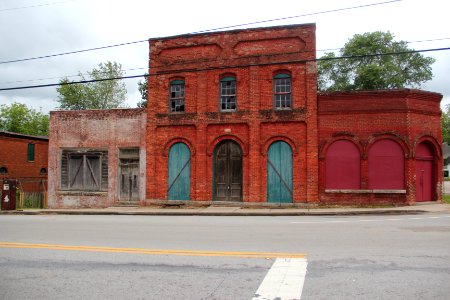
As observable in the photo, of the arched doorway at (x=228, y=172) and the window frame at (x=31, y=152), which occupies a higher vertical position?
the window frame at (x=31, y=152)

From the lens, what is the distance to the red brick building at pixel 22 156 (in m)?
32.3

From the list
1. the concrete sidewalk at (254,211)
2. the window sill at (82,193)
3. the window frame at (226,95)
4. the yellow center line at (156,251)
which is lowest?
the concrete sidewalk at (254,211)

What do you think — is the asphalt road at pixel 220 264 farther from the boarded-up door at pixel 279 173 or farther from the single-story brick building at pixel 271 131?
the boarded-up door at pixel 279 173

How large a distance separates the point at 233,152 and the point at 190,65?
495 cm

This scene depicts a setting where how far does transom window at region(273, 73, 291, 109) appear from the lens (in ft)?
66.0

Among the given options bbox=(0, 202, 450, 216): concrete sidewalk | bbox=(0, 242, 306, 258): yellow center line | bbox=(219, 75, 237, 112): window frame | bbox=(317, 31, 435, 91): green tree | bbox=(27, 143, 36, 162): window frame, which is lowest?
bbox=(0, 202, 450, 216): concrete sidewalk

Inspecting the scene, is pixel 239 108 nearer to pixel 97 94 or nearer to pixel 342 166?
pixel 342 166

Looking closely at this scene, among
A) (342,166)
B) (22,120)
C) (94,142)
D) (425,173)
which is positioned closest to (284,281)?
(342,166)

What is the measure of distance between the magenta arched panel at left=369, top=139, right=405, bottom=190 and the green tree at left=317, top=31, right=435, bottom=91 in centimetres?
2546

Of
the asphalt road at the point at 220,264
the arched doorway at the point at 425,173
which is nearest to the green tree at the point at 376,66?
the arched doorway at the point at 425,173

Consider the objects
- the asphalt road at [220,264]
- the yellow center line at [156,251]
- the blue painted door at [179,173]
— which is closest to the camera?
the asphalt road at [220,264]

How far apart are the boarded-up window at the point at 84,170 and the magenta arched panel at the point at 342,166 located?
1166 centimetres

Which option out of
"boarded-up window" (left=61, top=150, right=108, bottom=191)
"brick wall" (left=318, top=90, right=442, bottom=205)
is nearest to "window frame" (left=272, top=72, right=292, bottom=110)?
"brick wall" (left=318, top=90, right=442, bottom=205)

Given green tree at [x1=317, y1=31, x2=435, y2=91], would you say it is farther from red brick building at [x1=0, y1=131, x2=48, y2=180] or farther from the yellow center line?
the yellow center line
